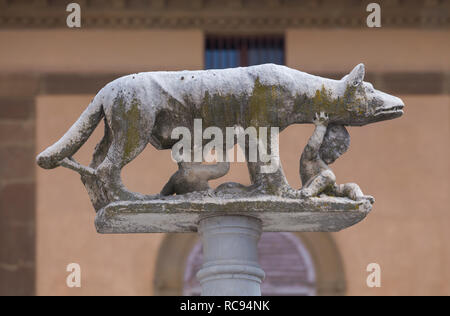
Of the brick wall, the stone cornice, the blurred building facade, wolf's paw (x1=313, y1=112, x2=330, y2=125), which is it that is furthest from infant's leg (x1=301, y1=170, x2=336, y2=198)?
the stone cornice

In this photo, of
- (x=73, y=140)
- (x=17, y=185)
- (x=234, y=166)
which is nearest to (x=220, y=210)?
(x=73, y=140)

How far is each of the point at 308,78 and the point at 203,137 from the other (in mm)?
723

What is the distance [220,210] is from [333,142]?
85 centimetres

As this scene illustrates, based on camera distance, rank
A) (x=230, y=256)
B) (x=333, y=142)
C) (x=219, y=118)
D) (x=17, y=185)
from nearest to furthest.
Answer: (x=230, y=256) → (x=219, y=118) → (x=333, y=142) → (x=17, y=185)

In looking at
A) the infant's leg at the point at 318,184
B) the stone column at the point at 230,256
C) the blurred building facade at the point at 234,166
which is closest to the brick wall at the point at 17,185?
the blurred building facade at the point at 234,166

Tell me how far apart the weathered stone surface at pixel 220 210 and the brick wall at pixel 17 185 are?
706 centimetres

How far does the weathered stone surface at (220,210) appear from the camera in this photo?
6.82 m

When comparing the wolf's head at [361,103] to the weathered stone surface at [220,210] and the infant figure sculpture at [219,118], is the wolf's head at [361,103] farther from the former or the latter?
the weathered stone surface at [220,210]

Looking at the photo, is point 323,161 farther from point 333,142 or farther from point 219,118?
point 219,118

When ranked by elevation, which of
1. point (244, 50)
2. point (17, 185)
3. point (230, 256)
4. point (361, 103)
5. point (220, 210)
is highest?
point (244, 50)

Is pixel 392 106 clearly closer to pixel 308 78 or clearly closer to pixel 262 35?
pixel 308 78

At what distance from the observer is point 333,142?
282 inches

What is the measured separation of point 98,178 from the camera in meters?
7.02

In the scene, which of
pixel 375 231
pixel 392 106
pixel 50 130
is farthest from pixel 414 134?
pixel 392 106
